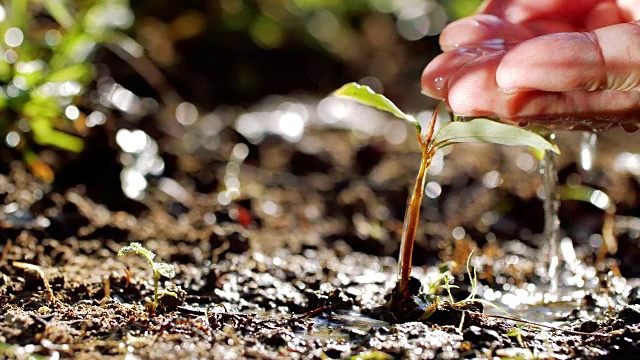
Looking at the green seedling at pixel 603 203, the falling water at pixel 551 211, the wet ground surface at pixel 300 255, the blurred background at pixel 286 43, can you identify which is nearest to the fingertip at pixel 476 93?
the wet ground surface at pixel 300 255

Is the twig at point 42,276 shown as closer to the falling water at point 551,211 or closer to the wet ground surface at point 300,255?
the wet ground surface at point 300,255

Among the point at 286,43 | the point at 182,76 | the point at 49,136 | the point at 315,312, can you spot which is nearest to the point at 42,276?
the point at 315,312

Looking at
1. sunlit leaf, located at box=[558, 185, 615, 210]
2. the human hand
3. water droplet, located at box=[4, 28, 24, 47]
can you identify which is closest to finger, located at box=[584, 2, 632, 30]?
the human hand

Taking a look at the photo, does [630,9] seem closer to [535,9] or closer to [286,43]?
[535,9]

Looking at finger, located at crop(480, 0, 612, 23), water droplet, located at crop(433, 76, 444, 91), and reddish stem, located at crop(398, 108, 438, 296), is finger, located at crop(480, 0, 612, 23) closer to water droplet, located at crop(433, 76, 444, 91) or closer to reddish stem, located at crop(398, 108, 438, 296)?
water droplet, located at crop(433, 76, 444, 91)

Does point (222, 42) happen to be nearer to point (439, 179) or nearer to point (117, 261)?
point (439, 179)

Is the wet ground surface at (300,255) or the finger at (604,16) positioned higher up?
the finger at (604,16)
